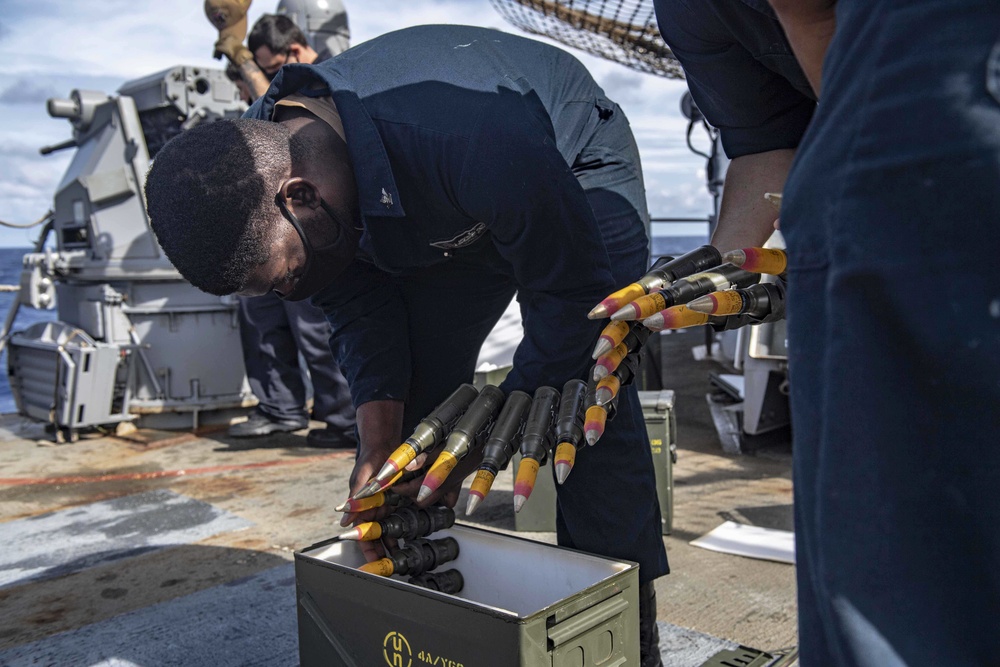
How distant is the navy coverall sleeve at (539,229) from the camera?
1561mm

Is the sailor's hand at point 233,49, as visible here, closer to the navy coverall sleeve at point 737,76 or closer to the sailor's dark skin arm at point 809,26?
the navy coverall sleeve at point 737,76

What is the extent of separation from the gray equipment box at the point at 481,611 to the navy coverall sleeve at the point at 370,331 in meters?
0.39

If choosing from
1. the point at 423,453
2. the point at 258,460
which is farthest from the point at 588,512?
the point at 258,460

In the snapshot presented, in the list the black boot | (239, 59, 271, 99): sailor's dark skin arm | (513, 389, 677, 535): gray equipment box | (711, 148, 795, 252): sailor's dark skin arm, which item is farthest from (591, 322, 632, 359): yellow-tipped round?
(239, 59, 271, 99): sailor's dark skin arm

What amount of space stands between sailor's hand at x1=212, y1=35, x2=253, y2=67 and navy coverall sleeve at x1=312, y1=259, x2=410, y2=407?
10.3 ft

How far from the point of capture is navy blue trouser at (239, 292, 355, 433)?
507 cm

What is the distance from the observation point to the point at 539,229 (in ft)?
5.29

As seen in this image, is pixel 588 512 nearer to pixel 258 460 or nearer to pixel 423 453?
pixel 423 453

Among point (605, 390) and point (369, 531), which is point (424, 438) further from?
point (605, 390)

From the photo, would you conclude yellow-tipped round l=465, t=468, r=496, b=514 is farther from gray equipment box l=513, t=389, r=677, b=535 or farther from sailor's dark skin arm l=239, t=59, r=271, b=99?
sailor's dark skin arm l=239, t=59, r=271, b=99

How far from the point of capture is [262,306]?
5.23 m

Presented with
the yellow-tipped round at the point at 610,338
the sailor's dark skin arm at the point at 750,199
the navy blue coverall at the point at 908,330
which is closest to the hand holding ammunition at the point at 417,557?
the yellow-tipped round at the point at 610,338

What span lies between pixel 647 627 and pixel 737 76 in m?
1.25

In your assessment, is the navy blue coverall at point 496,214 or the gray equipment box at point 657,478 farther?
the gray equipment box at point 657,478
